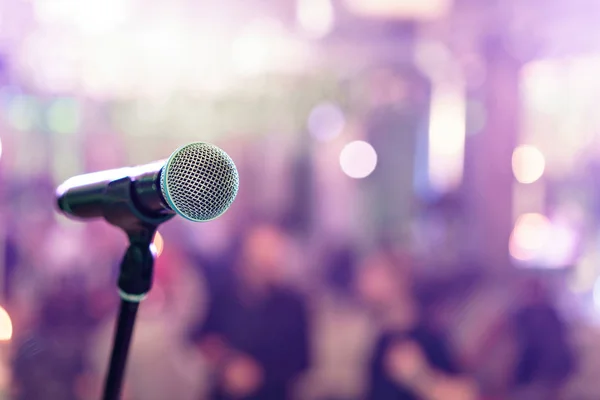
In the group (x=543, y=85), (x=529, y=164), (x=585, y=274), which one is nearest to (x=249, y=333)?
(x=585, y=274)

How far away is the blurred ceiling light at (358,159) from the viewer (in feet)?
20.4

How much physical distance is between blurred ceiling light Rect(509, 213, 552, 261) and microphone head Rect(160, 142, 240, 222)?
471 centimetres

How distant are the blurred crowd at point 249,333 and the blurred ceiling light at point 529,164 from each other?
4.49 ft

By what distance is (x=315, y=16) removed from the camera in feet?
18.2

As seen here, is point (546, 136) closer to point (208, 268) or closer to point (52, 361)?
point (208, 268)

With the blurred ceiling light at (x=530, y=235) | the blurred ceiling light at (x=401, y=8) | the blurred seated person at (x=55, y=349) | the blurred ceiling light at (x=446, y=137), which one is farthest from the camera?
the blurred ceiling light at (x=446, y=137)

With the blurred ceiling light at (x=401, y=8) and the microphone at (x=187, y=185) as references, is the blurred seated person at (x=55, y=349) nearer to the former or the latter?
the microphone at (x=187, y=185)

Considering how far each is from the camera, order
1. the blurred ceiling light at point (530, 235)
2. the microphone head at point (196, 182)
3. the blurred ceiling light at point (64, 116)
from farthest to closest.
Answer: the blurred ceiling light at point (530, 235)
the blurred ceiling light at point (64, 116)
the microphone head at point (196, 182)

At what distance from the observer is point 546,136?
18.3 feet

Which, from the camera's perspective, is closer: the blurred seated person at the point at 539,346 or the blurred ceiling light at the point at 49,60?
the blurred seated person at the point at 539,346

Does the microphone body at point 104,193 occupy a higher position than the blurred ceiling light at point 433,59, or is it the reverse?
the blurred ceiling light at point 433,59

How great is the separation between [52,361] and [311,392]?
1409 millimetres

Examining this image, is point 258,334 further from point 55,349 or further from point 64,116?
point 64,116

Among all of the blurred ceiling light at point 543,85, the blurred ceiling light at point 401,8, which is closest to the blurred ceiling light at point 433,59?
the blurred ceiling light at point 401,8
